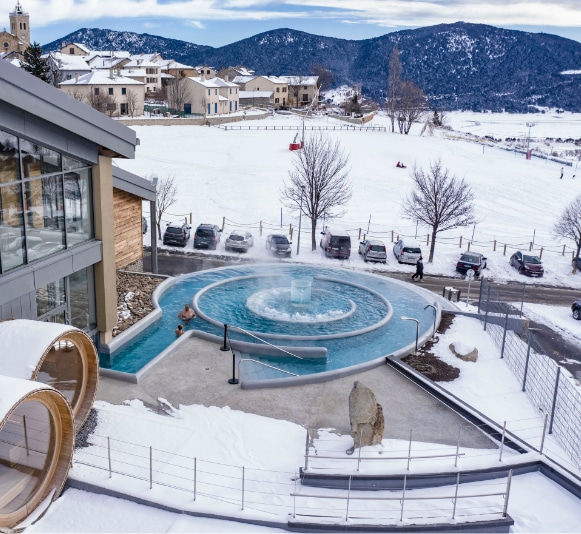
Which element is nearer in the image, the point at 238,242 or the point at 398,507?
the point at 398,507

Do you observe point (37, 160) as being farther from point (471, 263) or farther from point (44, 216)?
point (471, 263)

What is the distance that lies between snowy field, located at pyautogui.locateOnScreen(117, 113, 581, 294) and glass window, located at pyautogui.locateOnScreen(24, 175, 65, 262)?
16795 millimetres

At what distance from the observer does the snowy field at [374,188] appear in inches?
1407

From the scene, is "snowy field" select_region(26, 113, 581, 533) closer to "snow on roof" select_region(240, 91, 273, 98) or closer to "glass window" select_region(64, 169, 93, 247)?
"glass window" select_region(64, 169, 93, 247)

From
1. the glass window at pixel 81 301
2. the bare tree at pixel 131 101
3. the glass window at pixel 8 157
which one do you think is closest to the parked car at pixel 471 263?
the glass window at pixel 81 301

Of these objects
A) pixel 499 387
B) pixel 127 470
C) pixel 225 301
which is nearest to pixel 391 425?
pixel 499 387

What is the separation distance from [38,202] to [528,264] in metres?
25.7

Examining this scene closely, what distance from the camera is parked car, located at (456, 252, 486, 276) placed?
3094cm

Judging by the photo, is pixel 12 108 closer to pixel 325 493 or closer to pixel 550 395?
pixel 325 493

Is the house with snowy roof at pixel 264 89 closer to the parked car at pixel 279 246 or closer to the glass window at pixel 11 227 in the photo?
the parked car at pixel 279 246

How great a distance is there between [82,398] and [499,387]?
11.2 m

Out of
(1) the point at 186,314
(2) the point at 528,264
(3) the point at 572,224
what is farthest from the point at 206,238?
(3) the point at 572,224

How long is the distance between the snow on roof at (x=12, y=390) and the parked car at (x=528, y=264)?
2758 cm

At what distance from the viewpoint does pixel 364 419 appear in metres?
12.2
